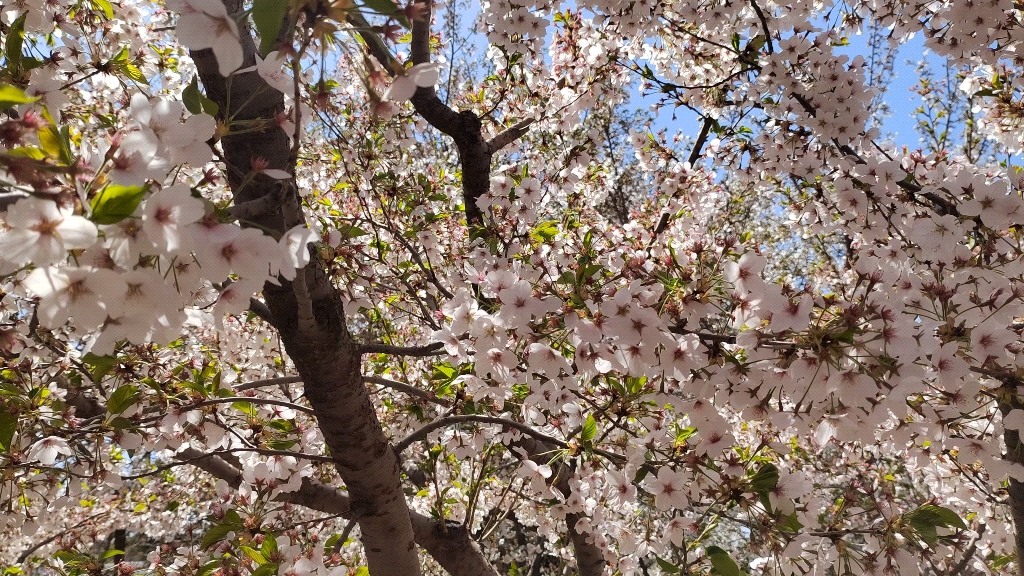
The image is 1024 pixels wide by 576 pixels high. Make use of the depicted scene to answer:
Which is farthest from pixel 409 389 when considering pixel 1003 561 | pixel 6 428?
pixel 1003 561

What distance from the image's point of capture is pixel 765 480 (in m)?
1.62

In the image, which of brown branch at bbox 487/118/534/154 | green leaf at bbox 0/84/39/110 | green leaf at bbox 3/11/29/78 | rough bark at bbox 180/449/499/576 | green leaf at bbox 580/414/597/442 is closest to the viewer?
green leaf at bbox 0/84/39/110

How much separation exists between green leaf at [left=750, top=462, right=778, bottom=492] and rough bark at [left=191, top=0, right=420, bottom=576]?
4.27 feet

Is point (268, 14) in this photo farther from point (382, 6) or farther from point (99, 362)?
point (99, 362)

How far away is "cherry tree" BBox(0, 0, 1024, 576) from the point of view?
96cm

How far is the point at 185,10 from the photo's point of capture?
3.24ft

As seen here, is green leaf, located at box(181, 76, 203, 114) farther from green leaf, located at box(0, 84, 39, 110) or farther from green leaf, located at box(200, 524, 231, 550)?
green leaf, located at box(200, 524, 231, 550)

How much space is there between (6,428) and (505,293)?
1.49 meters

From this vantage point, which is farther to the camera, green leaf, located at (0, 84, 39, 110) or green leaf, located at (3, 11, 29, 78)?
green leaf, located at (3, 11, 29, 78)

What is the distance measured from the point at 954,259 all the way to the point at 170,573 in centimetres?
324

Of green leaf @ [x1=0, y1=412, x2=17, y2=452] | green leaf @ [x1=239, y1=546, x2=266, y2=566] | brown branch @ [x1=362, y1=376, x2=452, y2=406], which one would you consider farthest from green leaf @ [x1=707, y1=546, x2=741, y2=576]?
green leaf @ [x1=0, y1=412, x2=17, y2=452]

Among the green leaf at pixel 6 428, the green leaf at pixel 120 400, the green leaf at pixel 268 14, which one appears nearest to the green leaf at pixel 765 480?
the green leaf at pixel 268 14

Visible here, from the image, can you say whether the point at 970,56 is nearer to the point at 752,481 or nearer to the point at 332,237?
the point at 752,481

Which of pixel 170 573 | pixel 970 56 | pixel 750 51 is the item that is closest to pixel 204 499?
pixel 170 573
